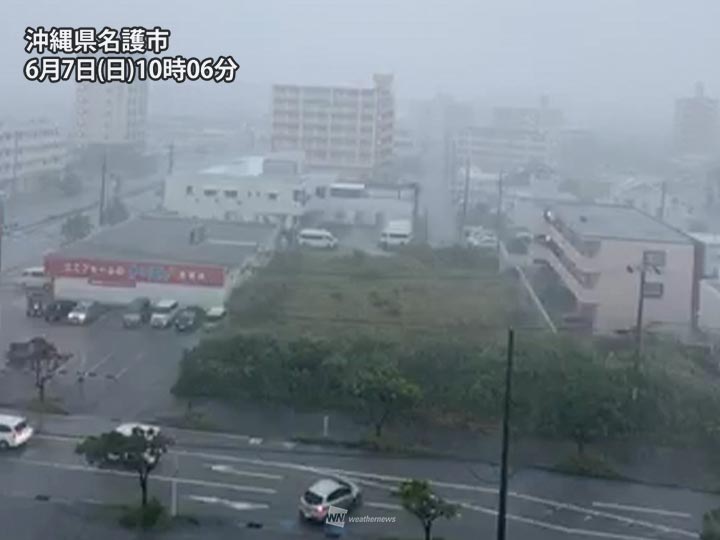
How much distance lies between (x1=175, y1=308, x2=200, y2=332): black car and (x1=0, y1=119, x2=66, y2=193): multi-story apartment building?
471 centimetres

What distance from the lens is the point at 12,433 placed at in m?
3.50

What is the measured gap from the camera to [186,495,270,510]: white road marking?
307 cm

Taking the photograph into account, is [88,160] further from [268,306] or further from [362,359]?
[362,359]

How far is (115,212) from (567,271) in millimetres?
4348

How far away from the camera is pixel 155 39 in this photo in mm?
2836

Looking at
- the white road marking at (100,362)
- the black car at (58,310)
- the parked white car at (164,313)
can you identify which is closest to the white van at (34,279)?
the black car at (58,310)

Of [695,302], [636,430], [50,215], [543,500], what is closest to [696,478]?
[636,430]

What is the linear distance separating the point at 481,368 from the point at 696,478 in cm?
90

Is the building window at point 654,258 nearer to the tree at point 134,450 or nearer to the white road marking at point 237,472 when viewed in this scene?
the white road marking at point 237,472

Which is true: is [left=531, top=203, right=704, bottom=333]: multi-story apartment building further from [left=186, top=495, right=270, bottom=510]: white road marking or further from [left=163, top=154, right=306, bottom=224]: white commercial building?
[left=163, top=154, right=306, bottom=224]: white commercial building

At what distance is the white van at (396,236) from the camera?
809 cm

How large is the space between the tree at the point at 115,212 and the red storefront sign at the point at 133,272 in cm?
284

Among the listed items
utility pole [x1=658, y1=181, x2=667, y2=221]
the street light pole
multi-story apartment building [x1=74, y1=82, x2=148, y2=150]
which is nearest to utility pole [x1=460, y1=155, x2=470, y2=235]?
utility pole [x1=658, y1=181, x2=667, y2=221]

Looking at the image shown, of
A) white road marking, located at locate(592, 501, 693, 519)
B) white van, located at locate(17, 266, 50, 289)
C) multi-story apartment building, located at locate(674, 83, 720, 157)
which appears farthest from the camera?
multi-story apartment building, located at locate(674, 83, 720, 157)
